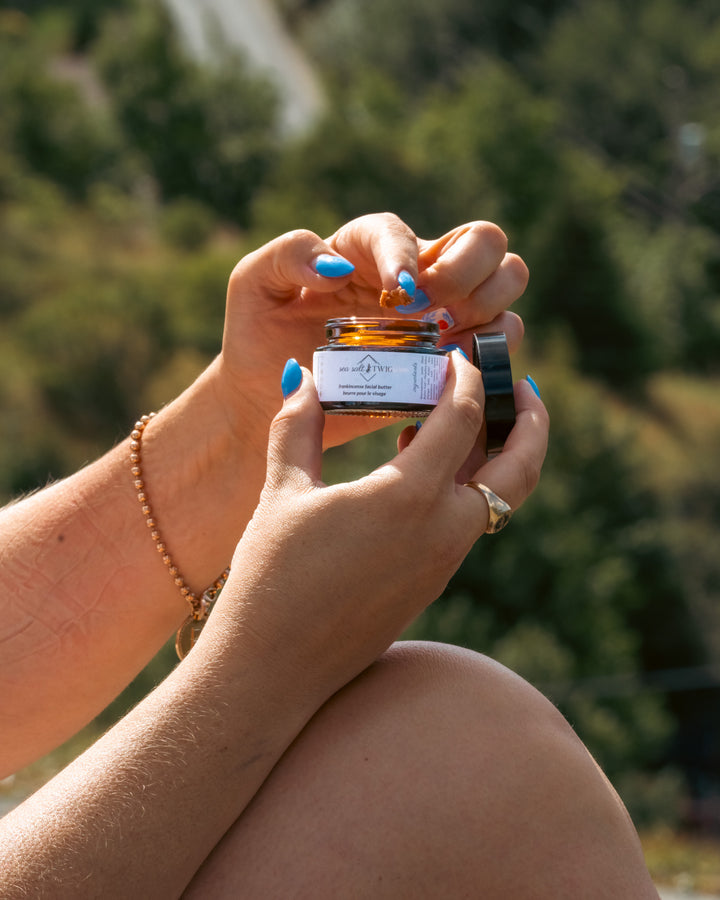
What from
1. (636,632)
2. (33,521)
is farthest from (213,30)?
(33,521)

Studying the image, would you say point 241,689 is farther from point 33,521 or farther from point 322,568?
point 33,521

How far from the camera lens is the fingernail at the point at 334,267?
169 cm

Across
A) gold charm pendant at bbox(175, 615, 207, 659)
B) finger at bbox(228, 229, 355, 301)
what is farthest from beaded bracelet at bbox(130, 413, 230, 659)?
finger at bbox(228, 229, 355, 301)

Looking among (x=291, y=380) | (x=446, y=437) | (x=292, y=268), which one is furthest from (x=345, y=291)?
(x=446, y=437)

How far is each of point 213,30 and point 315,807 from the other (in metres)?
51.5

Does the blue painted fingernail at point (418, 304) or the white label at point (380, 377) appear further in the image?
the blue painted fingernail at point (418, 304)

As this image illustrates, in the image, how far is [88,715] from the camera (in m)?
1.84

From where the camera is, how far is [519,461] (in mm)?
1353

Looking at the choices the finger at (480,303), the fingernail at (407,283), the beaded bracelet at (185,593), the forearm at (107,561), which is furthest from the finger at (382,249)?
the beaded bracelet at (185,593)

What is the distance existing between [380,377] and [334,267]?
1.10ft

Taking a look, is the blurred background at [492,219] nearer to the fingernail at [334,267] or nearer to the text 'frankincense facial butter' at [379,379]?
the fingernail at [334,267]

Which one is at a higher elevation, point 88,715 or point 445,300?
point 445,300

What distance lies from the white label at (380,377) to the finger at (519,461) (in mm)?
110

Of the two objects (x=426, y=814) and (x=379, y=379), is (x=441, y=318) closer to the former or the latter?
(x=379, y=379)
